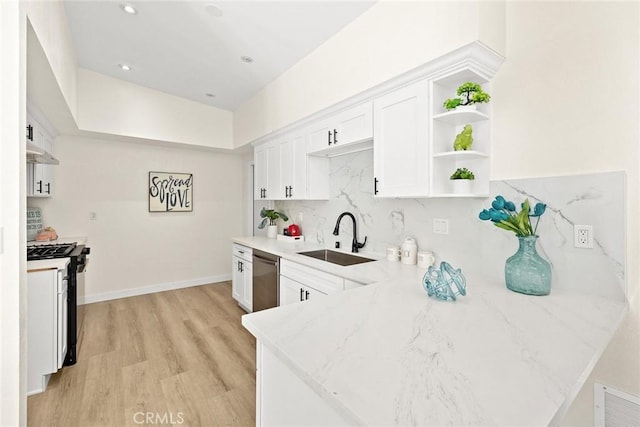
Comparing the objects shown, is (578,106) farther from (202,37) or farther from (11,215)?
(202,37)

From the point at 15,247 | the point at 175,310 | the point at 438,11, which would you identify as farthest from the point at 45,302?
the point at 438,11

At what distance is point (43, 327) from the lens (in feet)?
7.14

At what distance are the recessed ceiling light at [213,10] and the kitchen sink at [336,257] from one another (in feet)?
7.18

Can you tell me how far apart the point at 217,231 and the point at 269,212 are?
1.71 meters

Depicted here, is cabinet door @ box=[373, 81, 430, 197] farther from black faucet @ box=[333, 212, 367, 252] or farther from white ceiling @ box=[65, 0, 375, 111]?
white ceiling @ box=[65, 0, 375, 111]

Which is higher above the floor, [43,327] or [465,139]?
[465,139]

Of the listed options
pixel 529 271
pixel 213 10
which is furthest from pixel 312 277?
pixel 213 10

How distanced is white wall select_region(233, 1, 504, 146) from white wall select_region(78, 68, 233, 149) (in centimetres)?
146

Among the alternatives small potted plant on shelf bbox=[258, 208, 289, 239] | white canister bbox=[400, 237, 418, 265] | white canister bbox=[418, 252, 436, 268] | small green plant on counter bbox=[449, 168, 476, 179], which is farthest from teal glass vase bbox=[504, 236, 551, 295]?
small potted plant on shelf bbox=[258, 208, 289, 239]

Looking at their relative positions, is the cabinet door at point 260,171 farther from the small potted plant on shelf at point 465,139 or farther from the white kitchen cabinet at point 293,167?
the small potted plant on shelf at point 465,139

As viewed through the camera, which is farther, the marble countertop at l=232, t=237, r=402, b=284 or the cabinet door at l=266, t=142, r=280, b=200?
the cabinet door at l=266, t=142, r=280, b=200

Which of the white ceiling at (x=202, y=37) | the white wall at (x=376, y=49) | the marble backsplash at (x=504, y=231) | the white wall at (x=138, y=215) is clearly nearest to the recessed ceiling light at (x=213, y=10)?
the white ceiling at (x=202, y=37)

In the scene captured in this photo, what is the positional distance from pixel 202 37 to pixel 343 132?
1638mm

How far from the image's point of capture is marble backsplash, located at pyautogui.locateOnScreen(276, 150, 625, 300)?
1435 millimetres
